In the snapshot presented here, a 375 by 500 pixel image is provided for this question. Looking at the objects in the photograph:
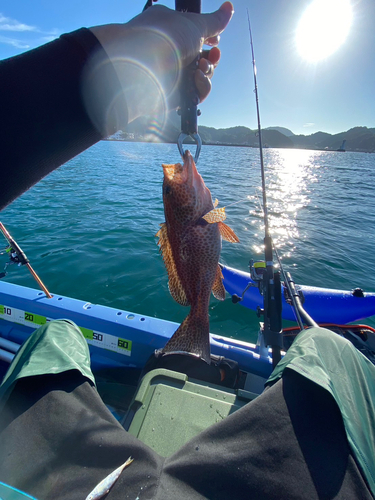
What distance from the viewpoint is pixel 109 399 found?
3.55 meters

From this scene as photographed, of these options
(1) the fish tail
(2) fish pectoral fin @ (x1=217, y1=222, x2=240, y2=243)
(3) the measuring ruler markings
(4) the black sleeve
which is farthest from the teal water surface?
(4) the black sleeve

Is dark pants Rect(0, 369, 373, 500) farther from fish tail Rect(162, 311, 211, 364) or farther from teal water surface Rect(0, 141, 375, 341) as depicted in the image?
teal water surface Rect(0, 141, 375, 341)

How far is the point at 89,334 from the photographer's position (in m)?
3.89

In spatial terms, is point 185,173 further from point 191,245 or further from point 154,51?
point 154,51

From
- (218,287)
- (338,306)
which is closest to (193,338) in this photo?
(218,287)

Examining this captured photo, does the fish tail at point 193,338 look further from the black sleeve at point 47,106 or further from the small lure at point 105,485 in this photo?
the black sleeve at point 47,106

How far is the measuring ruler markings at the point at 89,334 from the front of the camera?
3764mm

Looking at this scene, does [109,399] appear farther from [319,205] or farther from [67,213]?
[319,205]

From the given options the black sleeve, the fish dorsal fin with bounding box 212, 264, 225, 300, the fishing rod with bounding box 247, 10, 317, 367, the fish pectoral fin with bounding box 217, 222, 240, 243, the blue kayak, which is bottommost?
the blue kayak

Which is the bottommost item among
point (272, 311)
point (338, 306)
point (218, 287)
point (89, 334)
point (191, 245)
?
point (338, 306)

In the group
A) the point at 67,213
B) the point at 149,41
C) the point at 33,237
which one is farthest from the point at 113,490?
the point at 67,213

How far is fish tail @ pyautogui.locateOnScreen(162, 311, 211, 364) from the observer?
2207 millimetres

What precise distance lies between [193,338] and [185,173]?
1.49 metres

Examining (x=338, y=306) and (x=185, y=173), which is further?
(x=338, y=306)
